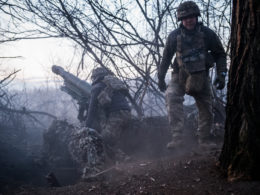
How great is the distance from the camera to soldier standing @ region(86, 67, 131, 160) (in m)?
4.66

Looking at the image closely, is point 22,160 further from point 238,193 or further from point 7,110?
point 238,193

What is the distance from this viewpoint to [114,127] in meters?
4.67

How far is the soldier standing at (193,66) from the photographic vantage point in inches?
130

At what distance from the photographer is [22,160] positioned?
5047 millimetres

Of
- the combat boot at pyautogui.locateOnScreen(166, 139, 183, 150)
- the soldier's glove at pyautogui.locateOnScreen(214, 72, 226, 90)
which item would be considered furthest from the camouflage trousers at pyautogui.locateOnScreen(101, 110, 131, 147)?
the soldier's glove at pyautogui.locateOnScreen(214, 72, 226, 90)

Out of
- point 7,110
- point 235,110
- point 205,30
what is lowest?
point 235,110

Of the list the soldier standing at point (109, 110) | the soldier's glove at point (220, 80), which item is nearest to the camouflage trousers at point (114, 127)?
the soldier standing at point (109, 110)

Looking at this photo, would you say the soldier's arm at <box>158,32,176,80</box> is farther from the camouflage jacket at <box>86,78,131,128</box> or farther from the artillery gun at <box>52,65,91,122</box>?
the artillery gun at <box>52,65,91,122</box>

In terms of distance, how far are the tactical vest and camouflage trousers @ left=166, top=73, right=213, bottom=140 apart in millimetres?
260

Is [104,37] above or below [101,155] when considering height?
above

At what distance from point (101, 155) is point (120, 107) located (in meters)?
1.32

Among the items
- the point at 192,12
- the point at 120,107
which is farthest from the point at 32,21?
the point at 192,12

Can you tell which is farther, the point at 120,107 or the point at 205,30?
the point at 120,107

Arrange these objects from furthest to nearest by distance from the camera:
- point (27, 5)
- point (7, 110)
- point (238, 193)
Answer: point (7, 110), point (27, 5), point (238, 193)
